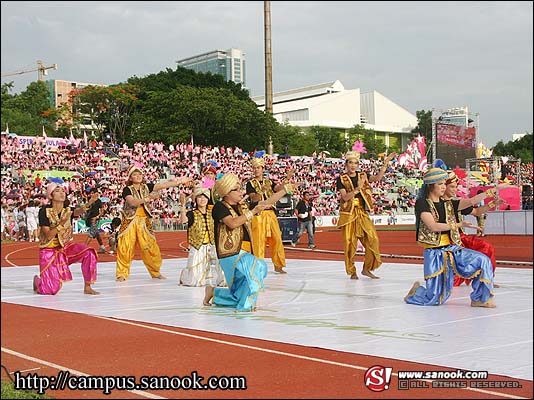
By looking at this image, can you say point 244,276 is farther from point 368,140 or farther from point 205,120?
point 368,140

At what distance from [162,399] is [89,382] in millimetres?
788

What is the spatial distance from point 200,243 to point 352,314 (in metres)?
4.36

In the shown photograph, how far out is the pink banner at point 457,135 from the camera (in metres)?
40.5

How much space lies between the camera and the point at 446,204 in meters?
8.30

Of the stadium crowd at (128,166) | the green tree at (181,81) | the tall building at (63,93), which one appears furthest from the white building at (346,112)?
the stadium crowd at (128,166)

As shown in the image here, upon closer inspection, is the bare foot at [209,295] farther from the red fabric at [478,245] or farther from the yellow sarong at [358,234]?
the red fabric at [478,245]

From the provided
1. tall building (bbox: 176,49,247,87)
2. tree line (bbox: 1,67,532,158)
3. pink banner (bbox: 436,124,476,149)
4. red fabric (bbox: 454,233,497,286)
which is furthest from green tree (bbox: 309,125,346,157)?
red fabric (bbox: 454,233,497,286)

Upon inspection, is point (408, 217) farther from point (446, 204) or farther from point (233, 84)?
point (446, 204)

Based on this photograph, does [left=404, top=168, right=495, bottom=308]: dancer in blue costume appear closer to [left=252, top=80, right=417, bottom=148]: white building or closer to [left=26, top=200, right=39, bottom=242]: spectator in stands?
[left=26, top=200, right=39, bottom=242]: spectator in stands

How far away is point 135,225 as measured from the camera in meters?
12.1

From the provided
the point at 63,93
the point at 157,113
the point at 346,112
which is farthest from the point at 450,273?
the point at 346,112

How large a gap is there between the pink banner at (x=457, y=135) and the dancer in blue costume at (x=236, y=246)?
3414cm

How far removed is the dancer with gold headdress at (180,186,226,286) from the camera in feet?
37.3

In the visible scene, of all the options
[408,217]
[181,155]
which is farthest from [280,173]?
[408,217]
